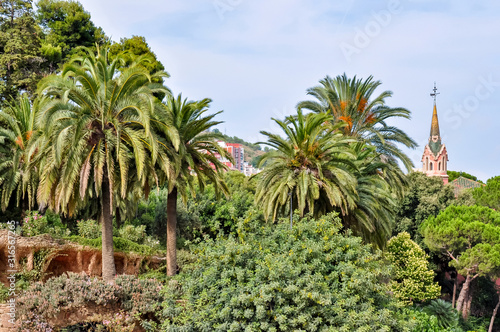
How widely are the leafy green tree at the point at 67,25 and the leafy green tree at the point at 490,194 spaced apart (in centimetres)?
3420

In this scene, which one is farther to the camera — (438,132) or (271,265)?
(438,132)

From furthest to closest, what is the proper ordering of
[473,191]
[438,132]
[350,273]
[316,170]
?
[438,132] < [473,191] < [316,170] < [350,273]

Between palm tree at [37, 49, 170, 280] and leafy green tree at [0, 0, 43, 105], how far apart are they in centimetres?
1512

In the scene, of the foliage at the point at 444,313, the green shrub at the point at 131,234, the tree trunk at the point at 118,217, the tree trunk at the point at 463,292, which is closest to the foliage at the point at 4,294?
the green shrub at the point at 131,234

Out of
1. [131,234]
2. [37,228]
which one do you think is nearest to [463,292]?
[131,234]

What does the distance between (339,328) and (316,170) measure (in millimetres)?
6845

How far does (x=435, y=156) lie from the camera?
59.1m

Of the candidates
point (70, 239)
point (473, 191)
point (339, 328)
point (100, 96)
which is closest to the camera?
point (339, 328)

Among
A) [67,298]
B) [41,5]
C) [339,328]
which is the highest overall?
[41,5]

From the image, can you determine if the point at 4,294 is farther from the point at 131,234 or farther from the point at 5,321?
the point at 131,234

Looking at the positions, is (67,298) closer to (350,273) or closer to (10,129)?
(350,273)

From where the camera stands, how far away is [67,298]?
1280cm

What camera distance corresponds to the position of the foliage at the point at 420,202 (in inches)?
1463

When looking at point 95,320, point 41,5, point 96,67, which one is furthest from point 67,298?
point 41,5
